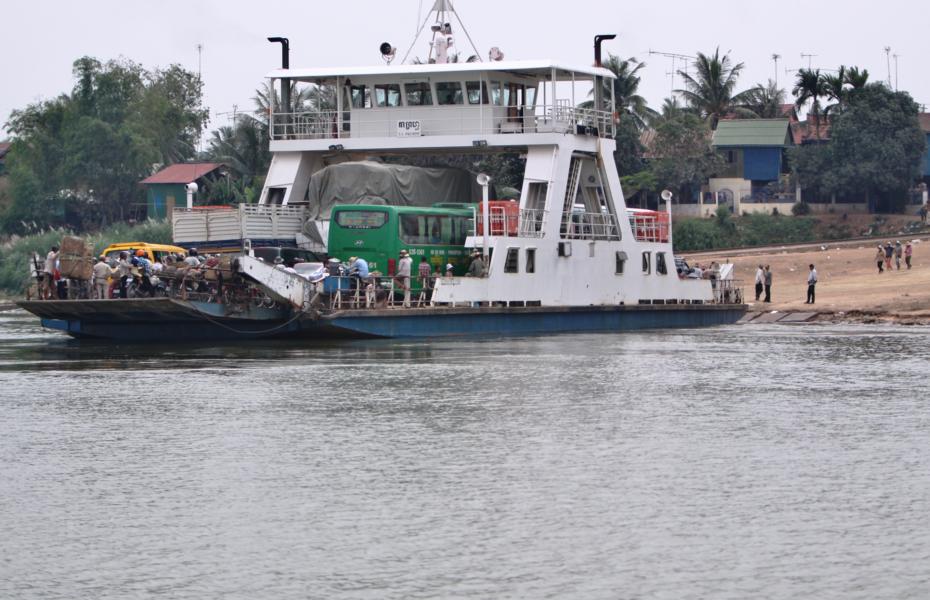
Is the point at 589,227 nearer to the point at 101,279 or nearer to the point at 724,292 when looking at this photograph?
the point at 724,292

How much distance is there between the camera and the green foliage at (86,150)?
7950 cm

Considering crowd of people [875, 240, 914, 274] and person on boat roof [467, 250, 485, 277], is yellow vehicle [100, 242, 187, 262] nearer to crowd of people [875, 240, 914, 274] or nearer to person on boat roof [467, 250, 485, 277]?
person on boat roof [467, 250, 485, 277]

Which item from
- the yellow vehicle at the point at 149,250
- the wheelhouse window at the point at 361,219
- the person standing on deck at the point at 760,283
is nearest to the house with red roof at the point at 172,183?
the person standing on deck at the point at 760,283

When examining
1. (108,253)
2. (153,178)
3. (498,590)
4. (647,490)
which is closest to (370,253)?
(108,253)

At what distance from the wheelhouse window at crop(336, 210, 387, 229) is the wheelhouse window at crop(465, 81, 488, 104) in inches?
184

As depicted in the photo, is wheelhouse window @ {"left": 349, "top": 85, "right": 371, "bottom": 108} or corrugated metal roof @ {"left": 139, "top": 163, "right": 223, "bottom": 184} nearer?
wheelhouse window @ {"left": 349, "top": 85, "right": 371, "bottom": 108}

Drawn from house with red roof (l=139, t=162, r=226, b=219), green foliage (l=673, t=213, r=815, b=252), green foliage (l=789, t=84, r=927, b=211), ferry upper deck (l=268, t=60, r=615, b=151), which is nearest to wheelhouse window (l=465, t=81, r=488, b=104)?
ferry upper deck (l=268, t=60, r=615, b=151)

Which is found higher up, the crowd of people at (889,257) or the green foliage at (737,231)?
the green foliage at (737,231)

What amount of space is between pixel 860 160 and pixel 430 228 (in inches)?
1658

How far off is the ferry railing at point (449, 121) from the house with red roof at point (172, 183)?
135ft

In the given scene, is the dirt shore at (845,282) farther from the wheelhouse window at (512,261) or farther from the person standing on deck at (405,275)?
the person standing on deck at (405,275)

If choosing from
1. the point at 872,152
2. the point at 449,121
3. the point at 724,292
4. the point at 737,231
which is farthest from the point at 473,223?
the point at 872,152

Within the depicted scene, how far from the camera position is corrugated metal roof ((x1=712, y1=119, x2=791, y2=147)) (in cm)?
7619

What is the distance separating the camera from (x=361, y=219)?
1284 inches
